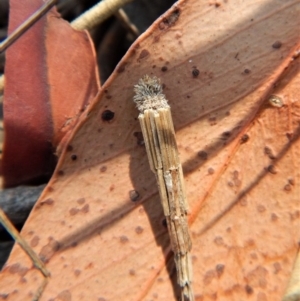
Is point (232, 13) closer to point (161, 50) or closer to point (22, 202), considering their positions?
point (161, 50)

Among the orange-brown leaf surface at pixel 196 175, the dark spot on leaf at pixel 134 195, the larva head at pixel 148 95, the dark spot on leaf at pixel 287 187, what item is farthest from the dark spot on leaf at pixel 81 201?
the dark spot on leaf at pixel 287 187

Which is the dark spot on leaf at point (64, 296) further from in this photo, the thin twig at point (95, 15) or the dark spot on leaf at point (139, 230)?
the thin twig at point (95, 15)

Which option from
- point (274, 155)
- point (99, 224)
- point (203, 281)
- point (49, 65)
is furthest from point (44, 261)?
point (274, 155)

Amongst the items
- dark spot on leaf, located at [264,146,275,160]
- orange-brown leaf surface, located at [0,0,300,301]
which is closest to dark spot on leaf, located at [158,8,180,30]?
orange-brown leaf surface, located at [0,0,300,301]

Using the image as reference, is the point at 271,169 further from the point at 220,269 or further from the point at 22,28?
the point at 22,28

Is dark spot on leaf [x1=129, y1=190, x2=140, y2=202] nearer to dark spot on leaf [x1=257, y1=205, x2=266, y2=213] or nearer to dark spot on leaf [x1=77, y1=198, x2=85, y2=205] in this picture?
dark spot on leaf [x1=77, y1=198, x2=85, y2=205]
